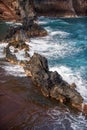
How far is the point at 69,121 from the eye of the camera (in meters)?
18.4

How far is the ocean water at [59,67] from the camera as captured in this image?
59.5ft

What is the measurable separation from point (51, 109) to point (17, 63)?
9.66 meters

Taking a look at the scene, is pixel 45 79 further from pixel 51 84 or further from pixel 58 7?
pixel 58 7

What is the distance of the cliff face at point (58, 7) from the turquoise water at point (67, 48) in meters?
3.56

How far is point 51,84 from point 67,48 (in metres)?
13.7

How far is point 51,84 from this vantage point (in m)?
23.1

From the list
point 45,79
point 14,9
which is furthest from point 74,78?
point 14,9

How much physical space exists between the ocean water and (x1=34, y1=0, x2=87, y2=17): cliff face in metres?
4.27

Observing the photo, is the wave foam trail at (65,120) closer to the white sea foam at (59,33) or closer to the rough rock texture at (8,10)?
the white sea foam at (59,33)

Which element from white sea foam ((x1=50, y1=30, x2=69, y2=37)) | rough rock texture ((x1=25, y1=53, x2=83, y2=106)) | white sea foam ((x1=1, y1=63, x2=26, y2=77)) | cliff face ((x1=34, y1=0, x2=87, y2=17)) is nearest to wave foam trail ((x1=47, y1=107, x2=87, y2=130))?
rough rock texture ((x1=25, y1=53, x2=83, y2=106))

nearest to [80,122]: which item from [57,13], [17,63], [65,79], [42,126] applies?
[42,126]

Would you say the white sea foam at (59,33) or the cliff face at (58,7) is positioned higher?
the cliff face at (58,7)

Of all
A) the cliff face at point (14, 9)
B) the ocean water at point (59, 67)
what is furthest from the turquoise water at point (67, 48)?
the cliff face at point (14, 9)

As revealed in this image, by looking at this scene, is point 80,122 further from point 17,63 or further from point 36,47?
point 36,47
